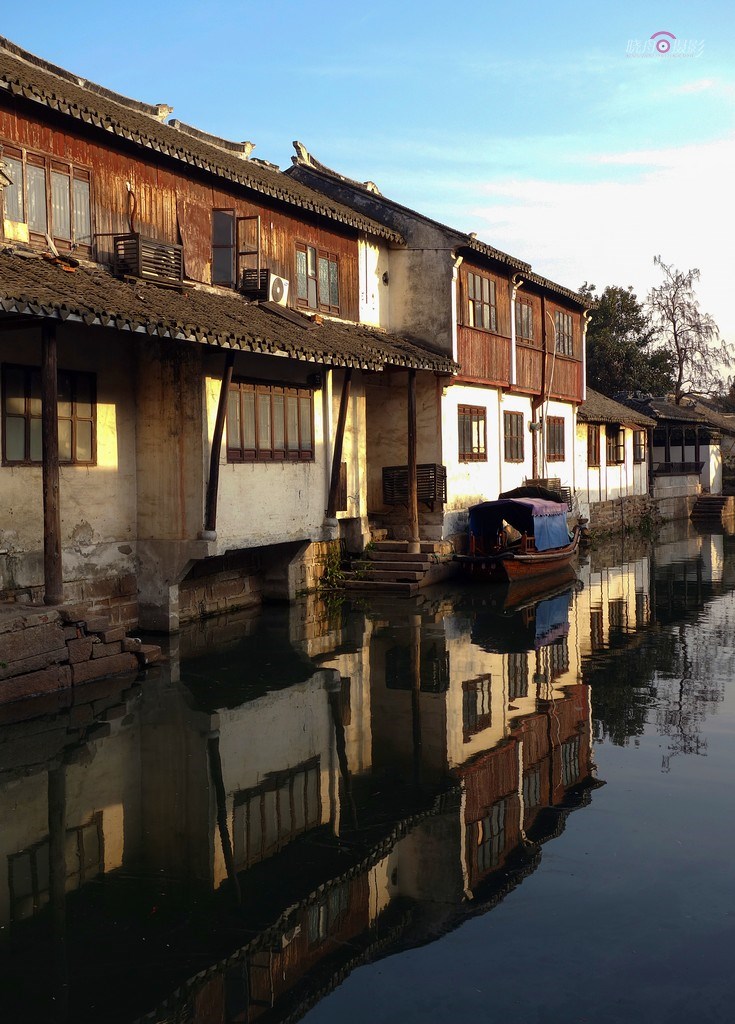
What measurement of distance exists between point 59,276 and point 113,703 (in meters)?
5.20

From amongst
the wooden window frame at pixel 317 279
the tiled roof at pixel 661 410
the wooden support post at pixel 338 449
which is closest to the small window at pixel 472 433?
the wooden window frame at pixel 317 279

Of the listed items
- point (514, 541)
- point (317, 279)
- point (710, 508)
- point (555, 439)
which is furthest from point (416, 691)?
point (710, 508)

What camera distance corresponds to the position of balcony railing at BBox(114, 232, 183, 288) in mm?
13789

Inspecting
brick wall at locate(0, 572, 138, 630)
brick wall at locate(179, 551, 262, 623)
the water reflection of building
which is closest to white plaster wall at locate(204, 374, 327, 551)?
brick wall at locate(179, 551, 262, 623)

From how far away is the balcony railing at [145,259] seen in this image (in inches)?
543

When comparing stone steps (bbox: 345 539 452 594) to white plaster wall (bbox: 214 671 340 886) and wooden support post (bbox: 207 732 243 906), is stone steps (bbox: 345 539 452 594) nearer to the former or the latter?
white plaster wall (bbox: 214 671 340 886)

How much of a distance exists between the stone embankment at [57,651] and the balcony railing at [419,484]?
9645 mm

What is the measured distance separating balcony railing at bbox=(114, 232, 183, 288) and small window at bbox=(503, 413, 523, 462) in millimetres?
12960

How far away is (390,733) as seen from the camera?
1013 cm

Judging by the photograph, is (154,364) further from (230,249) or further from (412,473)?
(412,473)

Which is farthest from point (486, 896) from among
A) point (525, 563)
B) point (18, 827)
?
point (525, 563)

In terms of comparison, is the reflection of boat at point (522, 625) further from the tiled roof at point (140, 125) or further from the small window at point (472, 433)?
the tiled roof at point (140, 125)

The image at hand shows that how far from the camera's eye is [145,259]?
13891mm

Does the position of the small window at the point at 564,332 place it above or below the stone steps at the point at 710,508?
above
